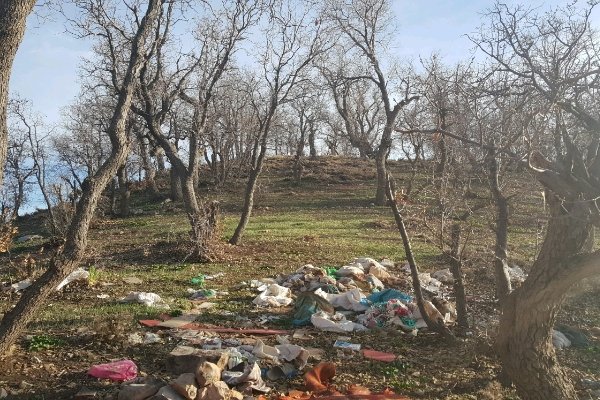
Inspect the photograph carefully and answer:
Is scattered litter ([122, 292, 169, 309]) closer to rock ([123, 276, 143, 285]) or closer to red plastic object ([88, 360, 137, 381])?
rock ([123, 276, 143, 285])

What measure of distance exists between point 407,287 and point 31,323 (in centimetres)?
571

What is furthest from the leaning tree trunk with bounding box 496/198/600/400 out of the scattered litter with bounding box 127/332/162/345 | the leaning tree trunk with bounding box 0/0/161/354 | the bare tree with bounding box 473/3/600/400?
the leaning tree trunk with bounding box 0/0/161/354

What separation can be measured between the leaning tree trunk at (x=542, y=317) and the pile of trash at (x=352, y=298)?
5.73 feet

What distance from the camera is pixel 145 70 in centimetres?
1352

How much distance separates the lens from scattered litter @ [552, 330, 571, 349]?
6.46 metres

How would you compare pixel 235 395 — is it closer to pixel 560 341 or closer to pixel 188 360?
pixel 188 360

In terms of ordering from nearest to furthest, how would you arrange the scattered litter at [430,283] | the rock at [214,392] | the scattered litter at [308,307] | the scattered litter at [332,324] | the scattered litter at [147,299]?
the rock at [214,392]
the scattered litter at [332,324]
the scattered litter at [308,307]
the scattered litter at [147,299]
the scattered litter at [430,283]

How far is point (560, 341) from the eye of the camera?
6516 millimetres

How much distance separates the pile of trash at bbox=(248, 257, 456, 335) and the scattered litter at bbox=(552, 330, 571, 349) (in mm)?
1230

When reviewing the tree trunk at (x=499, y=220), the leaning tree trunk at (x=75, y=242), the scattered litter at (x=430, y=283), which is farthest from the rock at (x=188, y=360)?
the scattered litter at (x=430, y=283)

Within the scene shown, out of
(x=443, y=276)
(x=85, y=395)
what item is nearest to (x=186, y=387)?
(x=85, y=395)

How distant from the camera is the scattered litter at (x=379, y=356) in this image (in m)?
5.83

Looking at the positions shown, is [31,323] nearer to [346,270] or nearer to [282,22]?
[346,270]

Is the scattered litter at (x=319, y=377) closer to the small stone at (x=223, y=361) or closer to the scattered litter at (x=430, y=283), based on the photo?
the small stone at (x=223, y=361)
